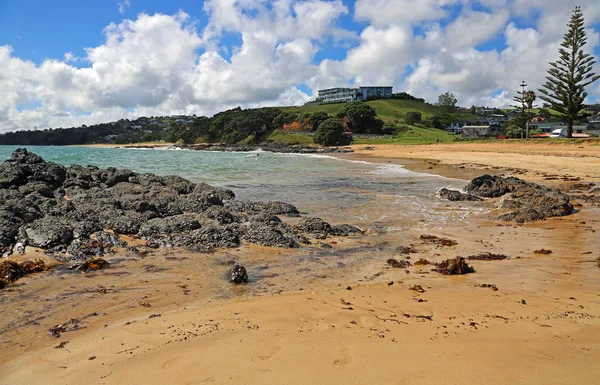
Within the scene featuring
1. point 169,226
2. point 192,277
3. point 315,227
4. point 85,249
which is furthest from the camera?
point 315,227

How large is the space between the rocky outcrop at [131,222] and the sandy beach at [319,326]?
112 cm

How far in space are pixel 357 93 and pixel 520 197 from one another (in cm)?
14901

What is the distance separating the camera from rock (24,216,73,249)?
884cm

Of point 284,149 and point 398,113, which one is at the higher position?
point 398,113

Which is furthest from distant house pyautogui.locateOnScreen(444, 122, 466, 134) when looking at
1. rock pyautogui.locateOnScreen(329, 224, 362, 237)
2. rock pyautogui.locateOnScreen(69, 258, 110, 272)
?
rock pyautogui.locateOnScreen(69, 258, 110, 272)

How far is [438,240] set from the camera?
9977 mm

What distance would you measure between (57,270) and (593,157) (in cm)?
3743

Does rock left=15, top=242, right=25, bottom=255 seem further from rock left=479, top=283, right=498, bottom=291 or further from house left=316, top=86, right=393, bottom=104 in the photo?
house left=316, top=86, right=393, bottom=104

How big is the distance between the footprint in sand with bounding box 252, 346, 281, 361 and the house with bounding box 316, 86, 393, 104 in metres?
153

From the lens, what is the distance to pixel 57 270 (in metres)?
7.53

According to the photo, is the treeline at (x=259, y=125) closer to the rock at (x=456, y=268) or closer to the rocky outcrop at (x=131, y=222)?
the rocky outcrop at (x=131, y=222)

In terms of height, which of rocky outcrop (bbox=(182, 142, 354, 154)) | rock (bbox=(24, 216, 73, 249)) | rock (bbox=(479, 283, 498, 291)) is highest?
rocky outcrop (bbox=(182, 142, 354, 154))

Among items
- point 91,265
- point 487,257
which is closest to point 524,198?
point 487,257

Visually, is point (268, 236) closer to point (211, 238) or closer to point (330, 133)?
point (211, 238)
